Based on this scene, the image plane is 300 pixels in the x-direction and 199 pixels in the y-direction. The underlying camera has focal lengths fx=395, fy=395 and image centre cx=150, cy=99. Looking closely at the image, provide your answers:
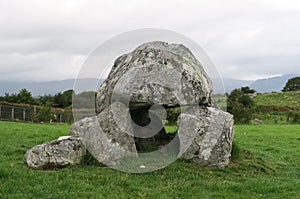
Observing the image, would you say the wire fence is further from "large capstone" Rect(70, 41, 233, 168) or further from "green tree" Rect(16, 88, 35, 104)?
"large capstone" Rect(70, 41, 233, 168)

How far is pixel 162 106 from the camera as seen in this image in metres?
11.3

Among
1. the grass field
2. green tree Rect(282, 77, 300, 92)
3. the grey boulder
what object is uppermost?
green tree Rect(282, 77, 300, 92)

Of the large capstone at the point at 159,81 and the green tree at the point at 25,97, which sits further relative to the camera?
the green tree at the point at 25,97

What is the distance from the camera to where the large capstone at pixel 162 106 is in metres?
10.7

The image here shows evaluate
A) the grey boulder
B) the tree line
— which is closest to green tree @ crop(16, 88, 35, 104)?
the tree line

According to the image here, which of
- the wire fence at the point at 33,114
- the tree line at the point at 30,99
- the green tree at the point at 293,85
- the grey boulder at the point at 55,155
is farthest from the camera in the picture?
the green tree at the point at 293,85

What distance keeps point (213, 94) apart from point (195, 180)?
4.17 m

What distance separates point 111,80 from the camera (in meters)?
12.4

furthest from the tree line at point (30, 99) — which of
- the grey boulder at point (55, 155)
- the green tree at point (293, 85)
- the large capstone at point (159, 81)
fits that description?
the green tree at point (293, 85)

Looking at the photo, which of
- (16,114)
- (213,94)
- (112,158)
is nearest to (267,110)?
(16,114)

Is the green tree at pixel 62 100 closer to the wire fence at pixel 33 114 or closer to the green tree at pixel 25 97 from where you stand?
the green tree at pixel 25 97

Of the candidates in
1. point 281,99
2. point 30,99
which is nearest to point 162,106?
point 30,99

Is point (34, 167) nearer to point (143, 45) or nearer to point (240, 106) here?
point (143, 45)

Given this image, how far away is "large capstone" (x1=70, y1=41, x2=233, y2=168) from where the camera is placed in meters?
10.7
